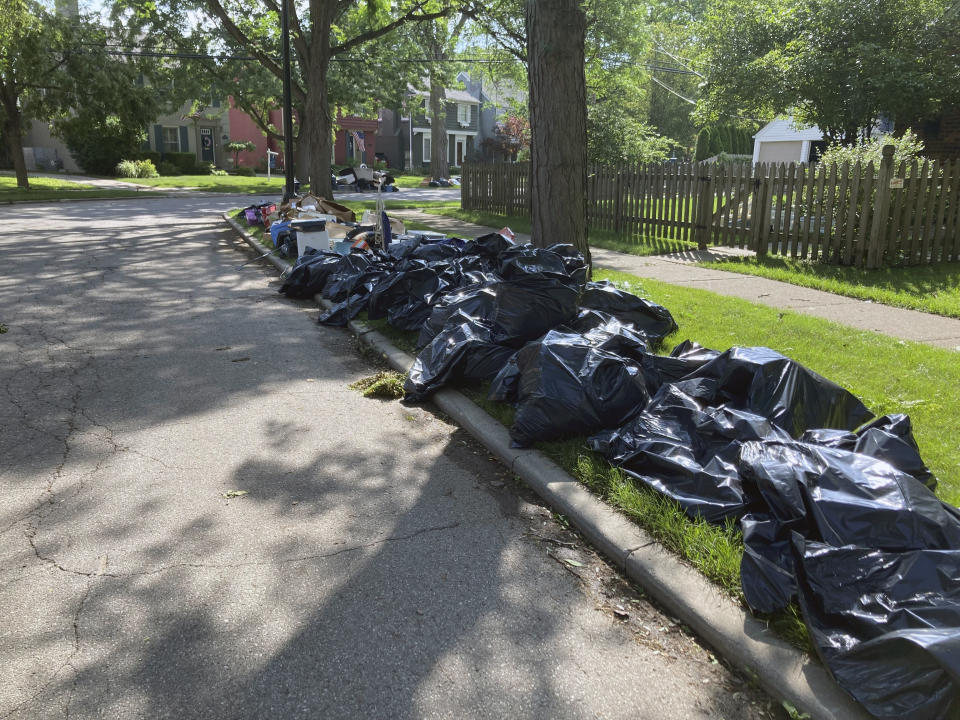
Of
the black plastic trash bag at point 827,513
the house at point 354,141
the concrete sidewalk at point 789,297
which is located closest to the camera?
the black plastic trash bag at point 827,513

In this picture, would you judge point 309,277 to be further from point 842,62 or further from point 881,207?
point 842,62

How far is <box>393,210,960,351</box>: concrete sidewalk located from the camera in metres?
6.82

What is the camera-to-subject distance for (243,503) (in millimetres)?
3701

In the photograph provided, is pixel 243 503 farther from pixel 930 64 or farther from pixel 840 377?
pixel 930 64

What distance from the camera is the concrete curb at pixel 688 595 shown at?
7.66 ft

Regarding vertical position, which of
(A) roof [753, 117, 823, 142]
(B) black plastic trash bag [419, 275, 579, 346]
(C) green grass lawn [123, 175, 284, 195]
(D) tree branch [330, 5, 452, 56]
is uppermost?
(D) tree branch [330, 5, 452, 56]

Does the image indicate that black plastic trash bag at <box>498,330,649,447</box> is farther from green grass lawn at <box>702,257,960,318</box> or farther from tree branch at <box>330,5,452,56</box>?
tree branch at <box>330,5,452,56</box>

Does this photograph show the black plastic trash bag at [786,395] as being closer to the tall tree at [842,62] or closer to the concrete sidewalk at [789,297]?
the concrete sidewalk at [789,297]

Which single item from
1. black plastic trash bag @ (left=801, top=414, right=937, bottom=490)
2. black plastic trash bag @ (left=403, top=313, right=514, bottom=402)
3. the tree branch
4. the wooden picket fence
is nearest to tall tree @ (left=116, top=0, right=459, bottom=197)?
the tree branch

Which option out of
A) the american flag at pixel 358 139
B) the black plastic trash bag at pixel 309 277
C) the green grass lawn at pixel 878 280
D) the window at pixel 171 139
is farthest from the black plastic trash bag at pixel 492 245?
the window at pixel 171 139

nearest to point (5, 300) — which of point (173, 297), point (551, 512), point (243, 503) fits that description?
point (173, 297)

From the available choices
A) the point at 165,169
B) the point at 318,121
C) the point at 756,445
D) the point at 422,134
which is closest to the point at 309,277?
the point at 756,445

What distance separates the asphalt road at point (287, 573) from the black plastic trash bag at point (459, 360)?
0.24 m

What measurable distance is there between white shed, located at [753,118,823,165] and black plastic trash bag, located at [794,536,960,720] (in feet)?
85.4
